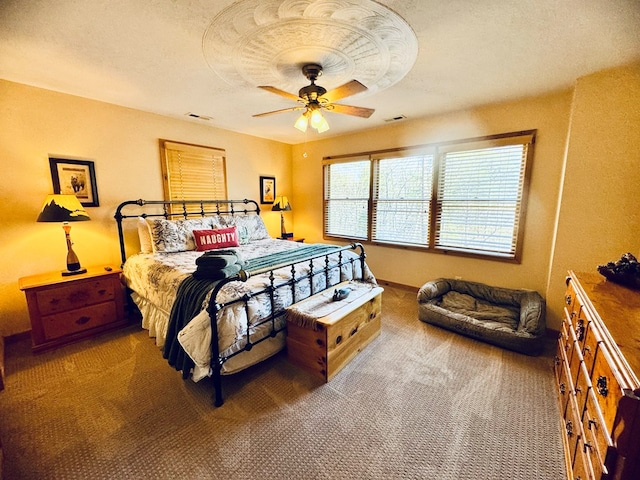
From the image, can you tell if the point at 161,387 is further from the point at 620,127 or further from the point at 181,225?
the point at 620,127

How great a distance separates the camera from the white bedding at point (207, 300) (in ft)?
5.74

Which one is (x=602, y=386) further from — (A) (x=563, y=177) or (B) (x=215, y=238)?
(B) (x=215, y=238)

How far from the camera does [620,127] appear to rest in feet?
7.14

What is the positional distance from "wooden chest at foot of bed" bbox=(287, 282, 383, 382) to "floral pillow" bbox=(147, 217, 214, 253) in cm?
177

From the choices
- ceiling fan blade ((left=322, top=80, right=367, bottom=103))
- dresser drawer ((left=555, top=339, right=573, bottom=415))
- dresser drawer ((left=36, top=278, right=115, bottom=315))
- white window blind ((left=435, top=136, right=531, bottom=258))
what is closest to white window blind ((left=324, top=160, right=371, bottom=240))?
white window blind ((left=435, top=136, right=531, bottom=258))

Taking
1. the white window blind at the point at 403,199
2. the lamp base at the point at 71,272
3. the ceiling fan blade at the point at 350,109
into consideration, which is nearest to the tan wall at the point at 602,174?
the white window blind at the point at 403,199

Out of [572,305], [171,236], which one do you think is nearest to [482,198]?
[572,305]

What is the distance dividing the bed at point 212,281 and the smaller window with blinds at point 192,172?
19 cm

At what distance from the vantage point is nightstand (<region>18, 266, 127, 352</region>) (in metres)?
2.34

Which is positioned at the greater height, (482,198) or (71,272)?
(482,198)

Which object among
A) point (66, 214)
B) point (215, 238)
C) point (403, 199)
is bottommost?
point (215, 238)

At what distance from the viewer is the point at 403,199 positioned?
3.91 m

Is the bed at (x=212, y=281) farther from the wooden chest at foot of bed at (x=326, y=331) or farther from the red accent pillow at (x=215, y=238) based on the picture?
the wooden chest at foot of bed at (x=326, y=331)

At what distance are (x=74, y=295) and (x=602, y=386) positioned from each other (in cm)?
377
